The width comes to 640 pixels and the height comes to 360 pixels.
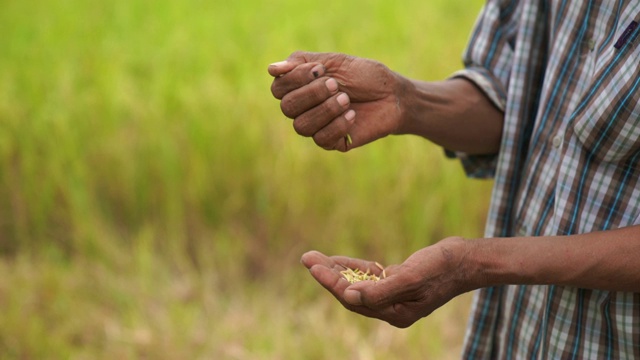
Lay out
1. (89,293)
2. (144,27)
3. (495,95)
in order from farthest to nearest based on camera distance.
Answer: (144,27) → (89,293) → (495,95)

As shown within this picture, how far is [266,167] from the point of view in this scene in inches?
111

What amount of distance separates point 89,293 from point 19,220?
0.42 meters

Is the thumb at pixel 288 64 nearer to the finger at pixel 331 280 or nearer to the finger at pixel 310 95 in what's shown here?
the finger at pixel 310 95

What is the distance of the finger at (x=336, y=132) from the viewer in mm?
1260

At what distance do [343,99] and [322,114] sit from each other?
0.12ft

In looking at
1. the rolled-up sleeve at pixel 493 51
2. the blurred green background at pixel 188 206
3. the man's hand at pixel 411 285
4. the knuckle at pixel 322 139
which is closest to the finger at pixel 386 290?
the man's hand at pixel 411 285

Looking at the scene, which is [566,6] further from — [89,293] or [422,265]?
[89,293]

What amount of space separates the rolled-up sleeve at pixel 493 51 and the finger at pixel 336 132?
0.99 ft

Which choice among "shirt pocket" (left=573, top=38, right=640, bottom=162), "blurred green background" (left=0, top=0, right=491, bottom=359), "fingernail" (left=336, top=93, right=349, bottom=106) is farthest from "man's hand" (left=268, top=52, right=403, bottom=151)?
"blurred green background" (left=0, top=0, right=491, bottom=359)

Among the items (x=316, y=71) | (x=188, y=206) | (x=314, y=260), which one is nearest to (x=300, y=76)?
(x=316, y=71)

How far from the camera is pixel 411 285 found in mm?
1139

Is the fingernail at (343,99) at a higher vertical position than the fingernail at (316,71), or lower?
lower

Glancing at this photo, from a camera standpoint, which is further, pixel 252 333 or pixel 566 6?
pixel 252 333

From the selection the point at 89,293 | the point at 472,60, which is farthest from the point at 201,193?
the point at 472,60
